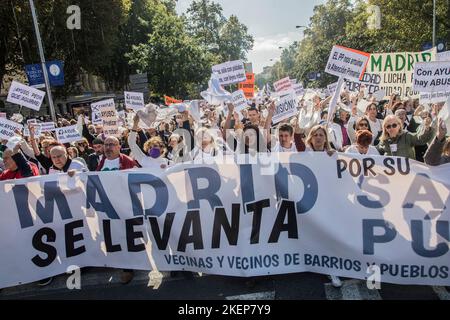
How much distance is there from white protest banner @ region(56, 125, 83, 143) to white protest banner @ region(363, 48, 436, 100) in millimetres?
6432

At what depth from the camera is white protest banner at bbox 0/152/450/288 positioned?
3562 millimetres

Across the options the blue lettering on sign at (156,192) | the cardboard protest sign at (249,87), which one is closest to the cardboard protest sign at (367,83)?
the cardboard protest sign at (249,87)

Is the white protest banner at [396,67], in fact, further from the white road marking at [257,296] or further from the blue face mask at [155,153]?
the white road marking at [257,296]

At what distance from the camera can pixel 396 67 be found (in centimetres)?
937

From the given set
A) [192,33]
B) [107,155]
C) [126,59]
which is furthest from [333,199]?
[192,33]

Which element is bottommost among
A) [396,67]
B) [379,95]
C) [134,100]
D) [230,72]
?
[379,95]

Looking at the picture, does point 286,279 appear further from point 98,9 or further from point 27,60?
point 98,9

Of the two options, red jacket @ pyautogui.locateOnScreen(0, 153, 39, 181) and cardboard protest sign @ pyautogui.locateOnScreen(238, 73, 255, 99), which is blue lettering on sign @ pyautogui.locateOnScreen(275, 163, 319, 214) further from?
cardboard protest sign @ pyautogui.locateOnScreen(238, 73, 255, 99)

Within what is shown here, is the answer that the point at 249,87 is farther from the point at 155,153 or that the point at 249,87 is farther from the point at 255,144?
the point at 255,144

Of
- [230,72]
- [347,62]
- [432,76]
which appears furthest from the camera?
[230,72]

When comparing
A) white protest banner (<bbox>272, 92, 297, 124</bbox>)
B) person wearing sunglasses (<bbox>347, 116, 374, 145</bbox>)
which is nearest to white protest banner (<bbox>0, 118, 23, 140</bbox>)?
white protest banner (<bbox>272, 92, 297, 124</bbox>)

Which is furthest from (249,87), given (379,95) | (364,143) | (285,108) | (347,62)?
(364,143)

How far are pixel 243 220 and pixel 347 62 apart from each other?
11.2 feet
